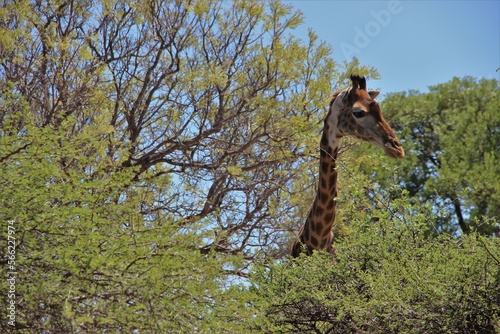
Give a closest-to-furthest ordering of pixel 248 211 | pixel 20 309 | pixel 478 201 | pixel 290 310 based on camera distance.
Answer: pixel 20 309 → pixel 290 310 → pixel 248 211 → pixel 478 201

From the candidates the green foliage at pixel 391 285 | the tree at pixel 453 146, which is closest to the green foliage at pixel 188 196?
the green foliage at pixel 391 285

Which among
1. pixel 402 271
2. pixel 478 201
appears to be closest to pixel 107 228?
pixel 402 271

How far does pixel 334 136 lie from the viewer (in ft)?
27.5

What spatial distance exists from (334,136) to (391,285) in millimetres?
2756

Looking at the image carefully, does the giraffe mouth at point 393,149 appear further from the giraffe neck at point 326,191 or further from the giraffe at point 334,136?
the giraffe neck at point 326,191

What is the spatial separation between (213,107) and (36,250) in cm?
554

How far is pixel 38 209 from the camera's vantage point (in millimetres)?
5668

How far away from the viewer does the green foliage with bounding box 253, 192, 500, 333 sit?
568 centimetres

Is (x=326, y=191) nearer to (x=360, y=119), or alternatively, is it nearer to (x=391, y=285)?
(x=360, y=119)

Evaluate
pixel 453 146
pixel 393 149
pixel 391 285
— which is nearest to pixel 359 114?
pixel 393 149

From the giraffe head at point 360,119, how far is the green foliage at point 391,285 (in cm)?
106

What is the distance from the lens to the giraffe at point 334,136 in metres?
7.96

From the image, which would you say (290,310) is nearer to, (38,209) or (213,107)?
(38,209)

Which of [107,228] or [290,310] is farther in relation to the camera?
[290,310]
